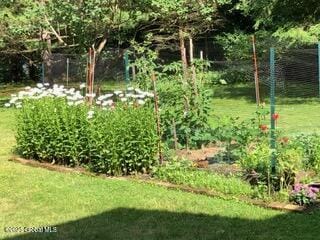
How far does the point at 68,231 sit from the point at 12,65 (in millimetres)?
27209

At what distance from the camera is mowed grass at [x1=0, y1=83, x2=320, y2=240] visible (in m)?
5.63

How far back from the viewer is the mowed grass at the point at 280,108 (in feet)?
41.9

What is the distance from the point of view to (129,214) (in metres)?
→ 6.30

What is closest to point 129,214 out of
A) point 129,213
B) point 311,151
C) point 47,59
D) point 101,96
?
point 129,213

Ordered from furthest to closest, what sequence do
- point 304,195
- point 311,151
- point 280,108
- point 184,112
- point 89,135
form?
point 280,108
point 184,112
point 89,135
point 311,151
point 304,195

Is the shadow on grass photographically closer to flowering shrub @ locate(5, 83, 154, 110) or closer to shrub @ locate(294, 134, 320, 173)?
shrub @ locate(294, 134, 320, 173)

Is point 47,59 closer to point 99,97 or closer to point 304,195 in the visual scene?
point 99,97

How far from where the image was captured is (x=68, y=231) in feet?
19.1

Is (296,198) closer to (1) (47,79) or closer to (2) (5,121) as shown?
(2) (5,121)

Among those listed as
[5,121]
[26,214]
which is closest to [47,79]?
[5,121]

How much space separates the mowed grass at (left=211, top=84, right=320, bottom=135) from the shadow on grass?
128 inches

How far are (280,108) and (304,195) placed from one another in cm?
1018

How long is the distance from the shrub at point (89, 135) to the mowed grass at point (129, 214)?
1.16 ft

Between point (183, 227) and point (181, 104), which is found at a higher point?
point (181, 104)
